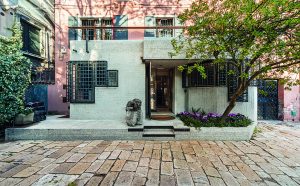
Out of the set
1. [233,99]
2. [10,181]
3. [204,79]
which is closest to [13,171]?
[10,181]

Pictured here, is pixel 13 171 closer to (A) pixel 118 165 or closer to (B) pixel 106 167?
(B) pixel 106 167

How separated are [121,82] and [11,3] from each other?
7514 millimetres

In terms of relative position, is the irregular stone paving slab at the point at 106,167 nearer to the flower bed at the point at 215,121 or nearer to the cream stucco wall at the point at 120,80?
Answer: the flower bed at the point at 215,121

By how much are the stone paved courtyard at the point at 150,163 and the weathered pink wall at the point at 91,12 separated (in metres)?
5.34

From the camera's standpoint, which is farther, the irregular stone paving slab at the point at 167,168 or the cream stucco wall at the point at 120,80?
the cream stucco wall at the point at 120,80

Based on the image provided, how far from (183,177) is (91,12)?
10.6 metres


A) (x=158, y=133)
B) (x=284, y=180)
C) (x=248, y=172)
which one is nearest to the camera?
(x=284, y=180)

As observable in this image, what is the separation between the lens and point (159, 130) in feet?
21.5

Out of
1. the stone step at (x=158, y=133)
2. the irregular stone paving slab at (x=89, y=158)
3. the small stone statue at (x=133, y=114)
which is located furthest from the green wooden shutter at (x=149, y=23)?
the irregular stone paving slab at (x=89, y=158)

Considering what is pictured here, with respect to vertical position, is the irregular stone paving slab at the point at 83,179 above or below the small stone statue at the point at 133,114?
below

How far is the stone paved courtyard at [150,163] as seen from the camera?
11.4 ft

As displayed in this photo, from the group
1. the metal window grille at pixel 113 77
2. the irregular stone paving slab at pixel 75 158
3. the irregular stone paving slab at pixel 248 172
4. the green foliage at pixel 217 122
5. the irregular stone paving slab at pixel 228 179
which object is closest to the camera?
the irregular stone paving slab at pixel 228 179

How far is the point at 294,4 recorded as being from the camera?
4.40m

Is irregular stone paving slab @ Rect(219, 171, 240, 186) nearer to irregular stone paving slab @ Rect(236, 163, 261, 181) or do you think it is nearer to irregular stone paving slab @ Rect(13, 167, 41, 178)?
irregular stone paving slab @ Rect(236, 163, 261, 181)
